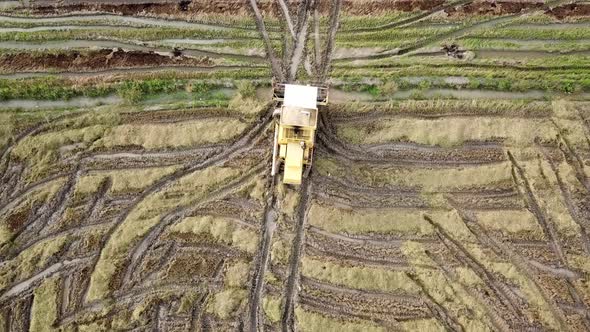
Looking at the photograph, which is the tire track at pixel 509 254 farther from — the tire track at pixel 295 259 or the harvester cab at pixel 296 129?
the harvester cab at pixel 296 129

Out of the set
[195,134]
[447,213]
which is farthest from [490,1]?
[195,134]

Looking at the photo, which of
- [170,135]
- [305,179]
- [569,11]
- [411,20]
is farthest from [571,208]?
[170,135]

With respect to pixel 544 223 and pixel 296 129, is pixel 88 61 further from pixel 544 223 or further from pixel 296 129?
pixel 544 223

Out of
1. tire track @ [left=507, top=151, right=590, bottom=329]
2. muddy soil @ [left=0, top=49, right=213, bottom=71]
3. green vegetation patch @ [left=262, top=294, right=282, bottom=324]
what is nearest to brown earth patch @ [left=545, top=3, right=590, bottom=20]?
tire track @ [left=507, top=151, right=590, bottom=329]

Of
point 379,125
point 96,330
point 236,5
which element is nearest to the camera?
point 96,330

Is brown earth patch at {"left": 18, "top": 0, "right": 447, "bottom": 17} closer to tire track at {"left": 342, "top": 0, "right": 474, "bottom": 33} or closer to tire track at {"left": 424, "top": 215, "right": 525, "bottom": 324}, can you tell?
tire track at {"left": 342, "top": 0, "right": 474, "bottom": 33}

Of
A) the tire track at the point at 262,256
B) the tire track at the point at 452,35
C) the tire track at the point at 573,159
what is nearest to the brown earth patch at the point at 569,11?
the tire track at the point at 452,35

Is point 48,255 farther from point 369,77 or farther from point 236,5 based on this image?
point 369,77
